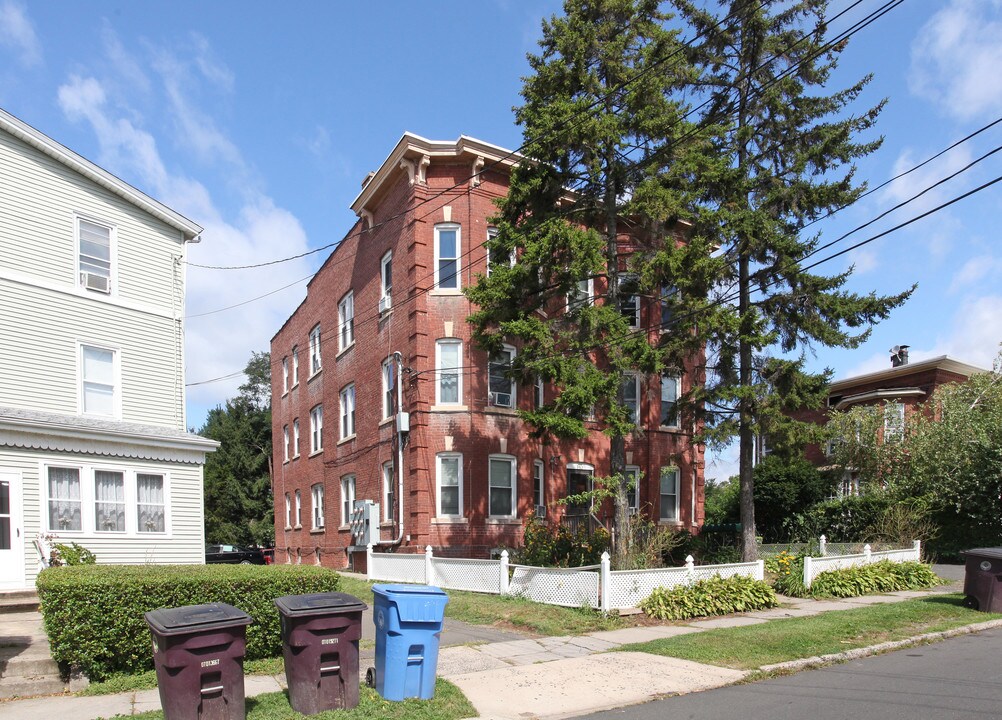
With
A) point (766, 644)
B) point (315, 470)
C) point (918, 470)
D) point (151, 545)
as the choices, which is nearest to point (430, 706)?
point (766, 644)

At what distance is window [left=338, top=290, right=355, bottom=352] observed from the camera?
89.5 ft

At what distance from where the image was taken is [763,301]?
1867 centimetres

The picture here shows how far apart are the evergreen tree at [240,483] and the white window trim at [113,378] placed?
29.7m

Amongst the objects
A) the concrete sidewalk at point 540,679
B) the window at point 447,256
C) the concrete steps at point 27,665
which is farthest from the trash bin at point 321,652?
the window at point 447,256

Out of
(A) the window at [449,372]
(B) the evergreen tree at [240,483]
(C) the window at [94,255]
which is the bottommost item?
(B) the evergreen tree at [240,483]

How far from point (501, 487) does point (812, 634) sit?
11.4 m

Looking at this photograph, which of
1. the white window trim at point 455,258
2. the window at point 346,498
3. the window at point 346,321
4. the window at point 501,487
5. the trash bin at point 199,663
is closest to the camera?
the trash bin at point 199,663

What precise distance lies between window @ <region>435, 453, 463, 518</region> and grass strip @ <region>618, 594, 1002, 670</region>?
10.0 metres

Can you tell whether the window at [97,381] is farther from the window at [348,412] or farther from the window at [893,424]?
the window at [893,424]

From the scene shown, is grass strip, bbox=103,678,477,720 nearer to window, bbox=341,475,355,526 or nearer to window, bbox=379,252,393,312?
window, bbox=379,252,393,312

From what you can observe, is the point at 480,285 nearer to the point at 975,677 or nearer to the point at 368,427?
Result: the point at 368,427

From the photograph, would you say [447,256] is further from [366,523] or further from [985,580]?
[985,580]

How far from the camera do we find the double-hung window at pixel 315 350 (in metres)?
31.3

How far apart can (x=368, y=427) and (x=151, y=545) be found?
9.13 m
